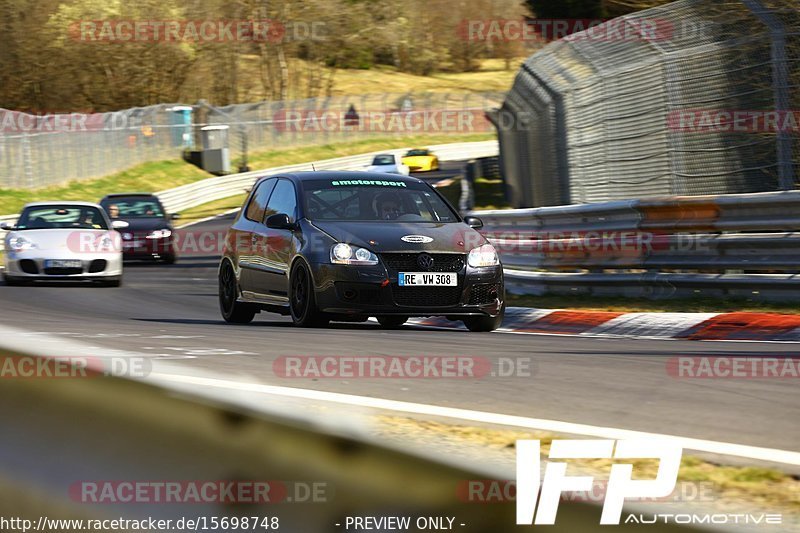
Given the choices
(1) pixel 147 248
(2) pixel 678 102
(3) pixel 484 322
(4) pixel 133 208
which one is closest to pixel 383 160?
(4) pixel 133 208

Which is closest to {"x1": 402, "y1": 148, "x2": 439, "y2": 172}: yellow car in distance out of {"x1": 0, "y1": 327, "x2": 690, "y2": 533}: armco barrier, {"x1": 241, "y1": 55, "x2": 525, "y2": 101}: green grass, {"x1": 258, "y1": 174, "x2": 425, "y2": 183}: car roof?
{"x1": 241, "y1": 55, "x2": 525, "y2": 101}: green grass

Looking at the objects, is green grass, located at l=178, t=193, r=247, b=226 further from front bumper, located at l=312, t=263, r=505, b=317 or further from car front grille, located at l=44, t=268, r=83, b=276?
front bumper, located at l=312, t=263, r=505, b=317

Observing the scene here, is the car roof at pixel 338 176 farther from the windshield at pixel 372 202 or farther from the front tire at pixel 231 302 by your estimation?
the front tire at pixel 231 302

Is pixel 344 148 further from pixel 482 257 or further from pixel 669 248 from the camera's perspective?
pixel 482 257

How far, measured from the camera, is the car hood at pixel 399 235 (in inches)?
419

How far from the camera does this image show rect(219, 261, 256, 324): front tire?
12.6 meters

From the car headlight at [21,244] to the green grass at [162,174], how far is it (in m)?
21.8

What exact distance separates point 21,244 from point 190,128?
39113 millimetres

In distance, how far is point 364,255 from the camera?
1057cm

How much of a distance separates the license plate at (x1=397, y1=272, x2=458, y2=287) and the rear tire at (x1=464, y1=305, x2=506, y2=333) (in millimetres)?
577

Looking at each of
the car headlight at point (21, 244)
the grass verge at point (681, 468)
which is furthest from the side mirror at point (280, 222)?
the car headlight at point (21, 244)

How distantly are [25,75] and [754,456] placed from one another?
65499 mm

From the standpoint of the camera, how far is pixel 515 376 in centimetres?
659

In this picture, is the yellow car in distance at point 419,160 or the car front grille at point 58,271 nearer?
the car front grille at point 58,271
